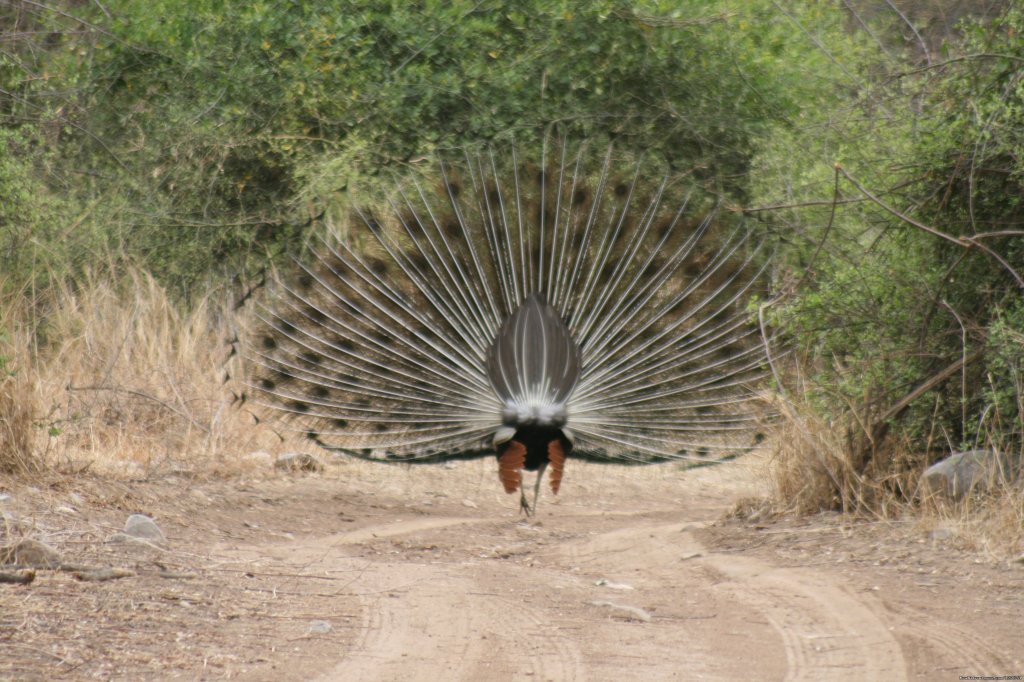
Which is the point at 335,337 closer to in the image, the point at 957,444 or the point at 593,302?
the point at 593,302

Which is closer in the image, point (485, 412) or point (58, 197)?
point (485, 412)

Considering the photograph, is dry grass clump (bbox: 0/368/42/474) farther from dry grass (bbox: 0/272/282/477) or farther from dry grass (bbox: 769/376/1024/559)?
dry grass (bbox: 769/376/1024/559)

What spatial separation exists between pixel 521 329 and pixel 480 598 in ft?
6.43

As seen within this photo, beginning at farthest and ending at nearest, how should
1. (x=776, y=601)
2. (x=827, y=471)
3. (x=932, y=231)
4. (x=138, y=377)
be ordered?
(x=138, y=377), (x=827, y=471), (x=776, y=601), (x=932, y=231)

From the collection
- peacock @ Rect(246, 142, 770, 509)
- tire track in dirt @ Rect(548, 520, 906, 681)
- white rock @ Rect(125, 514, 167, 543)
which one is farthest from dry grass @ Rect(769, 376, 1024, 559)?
white rock @ Rect(125, 514, 167, 543)

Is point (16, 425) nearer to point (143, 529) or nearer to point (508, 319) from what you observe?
point (143, 529)

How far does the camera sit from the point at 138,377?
1073cm

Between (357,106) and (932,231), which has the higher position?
(357,106)

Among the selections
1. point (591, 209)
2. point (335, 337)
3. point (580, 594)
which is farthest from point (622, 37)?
point (580, 594)

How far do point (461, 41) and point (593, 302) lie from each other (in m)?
4.57

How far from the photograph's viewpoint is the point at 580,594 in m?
6.79

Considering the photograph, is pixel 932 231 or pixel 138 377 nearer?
pixel 932 231

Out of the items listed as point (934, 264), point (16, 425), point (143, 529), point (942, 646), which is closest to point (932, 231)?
point (942, 646)

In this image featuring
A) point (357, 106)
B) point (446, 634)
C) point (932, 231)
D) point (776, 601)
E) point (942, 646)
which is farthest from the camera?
point (357, 106)
